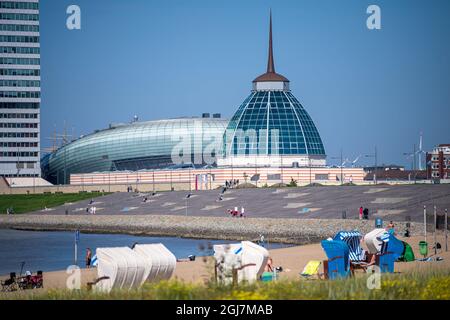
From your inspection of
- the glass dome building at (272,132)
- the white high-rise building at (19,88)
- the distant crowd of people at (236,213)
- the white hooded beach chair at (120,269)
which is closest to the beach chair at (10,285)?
the white hooded beach chair at (120,269)

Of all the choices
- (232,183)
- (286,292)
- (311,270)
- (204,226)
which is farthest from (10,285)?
(232,183)

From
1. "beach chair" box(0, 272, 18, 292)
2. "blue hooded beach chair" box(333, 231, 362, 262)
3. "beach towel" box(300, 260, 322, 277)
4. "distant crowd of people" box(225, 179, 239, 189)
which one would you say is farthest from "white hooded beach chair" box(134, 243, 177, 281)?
"distant crowd of people" box(225, 179, 239, 189)

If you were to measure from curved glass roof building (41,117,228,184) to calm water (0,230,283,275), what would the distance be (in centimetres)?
8571

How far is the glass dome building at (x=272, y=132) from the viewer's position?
483 feet

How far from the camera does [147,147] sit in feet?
591

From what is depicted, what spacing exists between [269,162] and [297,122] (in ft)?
31.8

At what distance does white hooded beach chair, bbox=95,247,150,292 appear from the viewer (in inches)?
1153

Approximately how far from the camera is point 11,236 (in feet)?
285

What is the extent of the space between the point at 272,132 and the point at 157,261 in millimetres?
119074

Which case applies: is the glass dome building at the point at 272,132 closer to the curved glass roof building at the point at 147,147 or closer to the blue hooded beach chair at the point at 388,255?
the curved glass roof building at the point at 147,147

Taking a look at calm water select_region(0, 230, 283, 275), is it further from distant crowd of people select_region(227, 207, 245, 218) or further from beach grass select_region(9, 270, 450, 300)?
beach grass select_region(9, 270, 450, 300)

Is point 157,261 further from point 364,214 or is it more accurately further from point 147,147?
point 147,147
